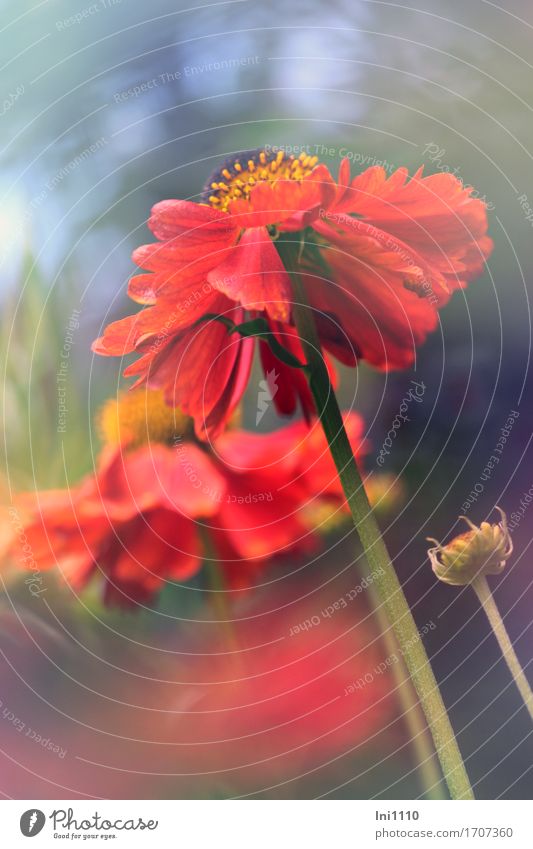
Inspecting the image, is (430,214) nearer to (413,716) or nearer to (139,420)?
(139,420)

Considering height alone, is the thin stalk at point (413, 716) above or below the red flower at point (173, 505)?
below

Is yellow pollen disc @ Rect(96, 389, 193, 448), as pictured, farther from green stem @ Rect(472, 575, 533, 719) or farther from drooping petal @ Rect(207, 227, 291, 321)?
green stem @ Rect(472, 575, 533, 719)

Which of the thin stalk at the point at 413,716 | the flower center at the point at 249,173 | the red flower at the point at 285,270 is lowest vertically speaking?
the thin stalk at the point at 413,716

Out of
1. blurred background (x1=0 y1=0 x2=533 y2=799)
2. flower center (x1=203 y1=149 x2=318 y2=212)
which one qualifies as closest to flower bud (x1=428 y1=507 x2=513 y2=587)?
blurred background (x1=0 y1=0 x2=533 y2=799)

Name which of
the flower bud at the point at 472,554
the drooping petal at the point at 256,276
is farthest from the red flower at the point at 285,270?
the flower bud at the point at 472,554

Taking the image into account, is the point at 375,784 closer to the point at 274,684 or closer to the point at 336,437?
the point at 274,684

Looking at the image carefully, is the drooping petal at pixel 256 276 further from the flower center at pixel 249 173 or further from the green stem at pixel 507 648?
the green stem at pixel 507 648

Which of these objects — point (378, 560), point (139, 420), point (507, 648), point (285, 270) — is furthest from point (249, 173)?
point (507, 648)
